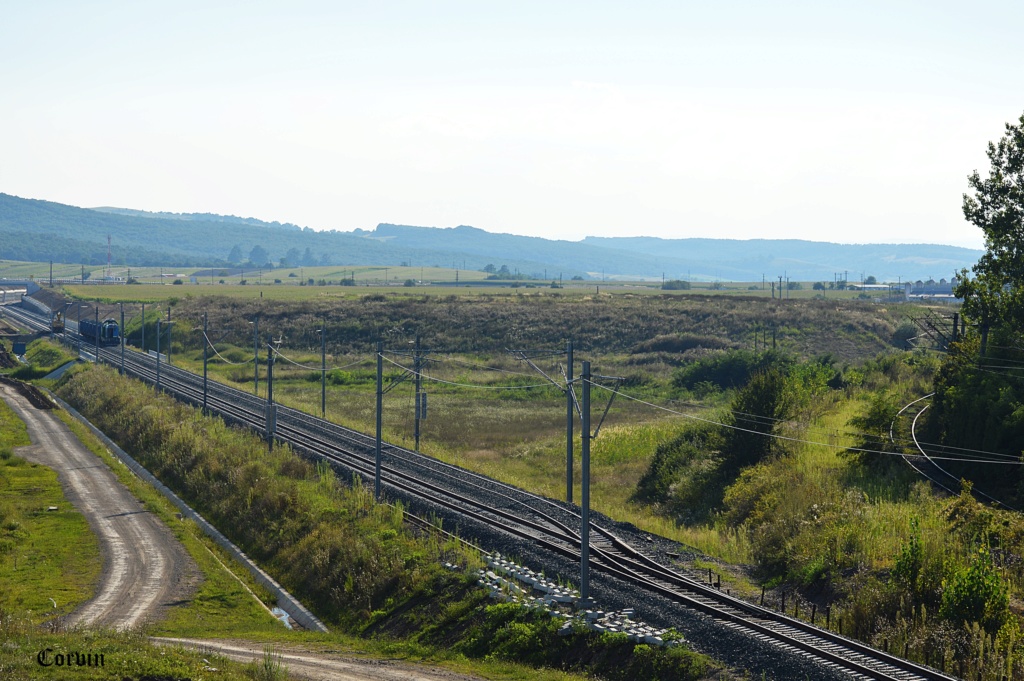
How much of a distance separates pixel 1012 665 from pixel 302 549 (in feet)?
73.5

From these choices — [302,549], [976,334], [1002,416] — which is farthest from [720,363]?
[302,549]

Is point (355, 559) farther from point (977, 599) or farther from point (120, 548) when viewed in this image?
point (977, 599)

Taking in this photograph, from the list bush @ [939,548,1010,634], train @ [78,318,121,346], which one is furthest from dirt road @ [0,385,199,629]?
train @ [78,318,121,346]

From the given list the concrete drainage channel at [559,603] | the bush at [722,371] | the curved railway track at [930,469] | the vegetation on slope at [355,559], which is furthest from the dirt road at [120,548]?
the bush at [722,371]

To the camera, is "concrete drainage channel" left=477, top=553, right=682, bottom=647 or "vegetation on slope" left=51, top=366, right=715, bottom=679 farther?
"vegetation on slope" left=51, top=366, right=715, bottom=679

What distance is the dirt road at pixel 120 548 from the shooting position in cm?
2941

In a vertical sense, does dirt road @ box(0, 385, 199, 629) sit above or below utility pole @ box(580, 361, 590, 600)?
below

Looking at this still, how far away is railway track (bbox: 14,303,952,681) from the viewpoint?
20.8 meters

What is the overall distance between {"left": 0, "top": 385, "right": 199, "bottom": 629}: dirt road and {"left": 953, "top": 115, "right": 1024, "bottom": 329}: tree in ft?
95.4

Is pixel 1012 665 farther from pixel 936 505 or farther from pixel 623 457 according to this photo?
pixel 623 457

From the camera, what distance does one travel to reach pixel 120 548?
3597 cm

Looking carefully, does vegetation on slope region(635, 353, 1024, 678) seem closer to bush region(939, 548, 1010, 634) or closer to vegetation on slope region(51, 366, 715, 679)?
bush region(939, 548, 1010, 634)

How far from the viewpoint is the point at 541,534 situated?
3272 cm

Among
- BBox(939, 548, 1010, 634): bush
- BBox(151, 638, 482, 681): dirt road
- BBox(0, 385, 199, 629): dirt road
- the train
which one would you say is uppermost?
BBox(939, 548, 1010, 634): bush
